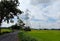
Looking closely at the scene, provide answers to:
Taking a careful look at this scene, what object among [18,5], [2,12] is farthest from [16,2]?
[2,12]

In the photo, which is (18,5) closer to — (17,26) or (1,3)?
(1,3)

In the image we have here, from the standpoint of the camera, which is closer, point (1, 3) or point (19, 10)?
point (1, 3)

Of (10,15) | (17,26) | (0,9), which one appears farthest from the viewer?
(17,26)

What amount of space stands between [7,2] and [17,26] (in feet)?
241

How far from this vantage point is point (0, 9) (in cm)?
5972

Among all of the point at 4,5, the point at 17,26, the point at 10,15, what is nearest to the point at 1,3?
the point at 4,5

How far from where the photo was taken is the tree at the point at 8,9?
200ft

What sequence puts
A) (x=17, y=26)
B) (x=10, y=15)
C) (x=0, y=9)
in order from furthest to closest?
(x=17, y=26), (x=10, y=15), (x=0, y=9)

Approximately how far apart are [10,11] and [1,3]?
153 inches

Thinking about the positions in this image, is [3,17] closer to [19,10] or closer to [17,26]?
[19,10]

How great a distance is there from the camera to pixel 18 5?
208 ft

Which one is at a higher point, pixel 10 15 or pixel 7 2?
pixel 7 2

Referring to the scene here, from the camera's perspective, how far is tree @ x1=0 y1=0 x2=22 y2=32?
60.8 metres

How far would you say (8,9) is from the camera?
62219mm
